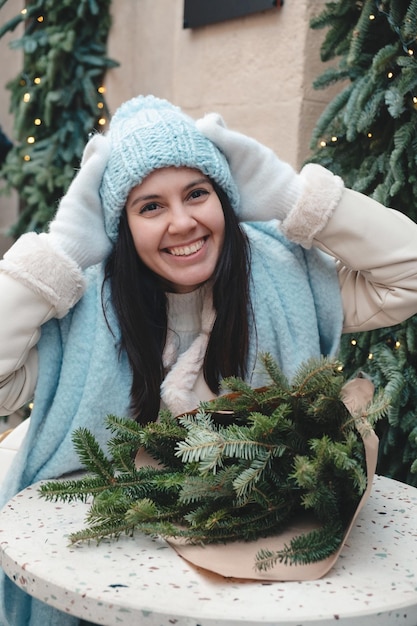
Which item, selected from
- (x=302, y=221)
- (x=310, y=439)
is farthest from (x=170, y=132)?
(x=310, y=439)

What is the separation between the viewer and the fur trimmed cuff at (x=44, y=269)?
1857 millimetres

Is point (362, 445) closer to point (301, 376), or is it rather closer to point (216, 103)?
point (301, 376)

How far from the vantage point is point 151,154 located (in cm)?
184

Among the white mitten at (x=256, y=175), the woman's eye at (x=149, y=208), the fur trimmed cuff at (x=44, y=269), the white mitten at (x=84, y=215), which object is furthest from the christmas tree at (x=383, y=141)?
the fur trimmed cuff at (x=44, y=269)

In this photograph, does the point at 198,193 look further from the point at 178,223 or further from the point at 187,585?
the point at 187,585

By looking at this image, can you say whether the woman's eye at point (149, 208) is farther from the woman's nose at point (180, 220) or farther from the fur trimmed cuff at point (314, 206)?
the fur trimmed cuff at point (314, 206)

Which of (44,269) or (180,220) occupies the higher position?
(180,220)

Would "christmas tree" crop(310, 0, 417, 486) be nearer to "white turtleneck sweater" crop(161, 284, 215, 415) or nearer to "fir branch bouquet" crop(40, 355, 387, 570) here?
"white turtleneck sweater" crop(161, 284, 215, 415)

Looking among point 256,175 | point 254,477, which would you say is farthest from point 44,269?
point 254,477

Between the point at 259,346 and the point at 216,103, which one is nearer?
the point at 259,346

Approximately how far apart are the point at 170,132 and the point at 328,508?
953mm

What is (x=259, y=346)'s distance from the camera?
200 centimetres

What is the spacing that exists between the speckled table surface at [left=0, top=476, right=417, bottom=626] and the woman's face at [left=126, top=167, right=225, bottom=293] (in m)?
0.69

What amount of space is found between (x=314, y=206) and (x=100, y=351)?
622 mm
